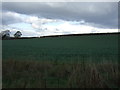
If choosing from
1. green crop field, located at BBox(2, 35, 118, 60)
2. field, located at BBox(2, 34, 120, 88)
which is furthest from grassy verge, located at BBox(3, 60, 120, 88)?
green crop field, located at BBox(2, 35, 118, 60)

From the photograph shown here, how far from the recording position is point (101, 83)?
24.4 feet

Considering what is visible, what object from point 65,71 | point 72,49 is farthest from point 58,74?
point 72,49

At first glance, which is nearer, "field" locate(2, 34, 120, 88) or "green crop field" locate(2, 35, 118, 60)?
"field" locate(2, 34, 120, 88)

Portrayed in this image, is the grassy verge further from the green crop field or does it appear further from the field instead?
the green crop field

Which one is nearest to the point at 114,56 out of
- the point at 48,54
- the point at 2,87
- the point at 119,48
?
the point at 119,48

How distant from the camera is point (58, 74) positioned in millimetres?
9234

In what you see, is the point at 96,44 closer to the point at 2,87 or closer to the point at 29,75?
the point at 29,75

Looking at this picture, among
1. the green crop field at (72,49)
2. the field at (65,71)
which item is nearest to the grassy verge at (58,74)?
the field at (65,71)

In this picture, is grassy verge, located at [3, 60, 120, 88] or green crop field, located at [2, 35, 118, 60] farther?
green crop field, located at [2, 35, 118, 60]

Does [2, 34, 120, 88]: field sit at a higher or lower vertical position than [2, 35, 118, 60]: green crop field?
lower

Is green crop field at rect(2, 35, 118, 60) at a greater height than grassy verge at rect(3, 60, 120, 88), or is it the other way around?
green crop field at rect(2, 35, 118, 60)

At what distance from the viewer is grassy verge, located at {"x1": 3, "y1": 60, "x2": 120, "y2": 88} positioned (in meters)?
7.57

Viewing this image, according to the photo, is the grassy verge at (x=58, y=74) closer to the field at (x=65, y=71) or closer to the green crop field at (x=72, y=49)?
the field at (x=65, y=71)

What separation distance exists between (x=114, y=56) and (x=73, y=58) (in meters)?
2.04
